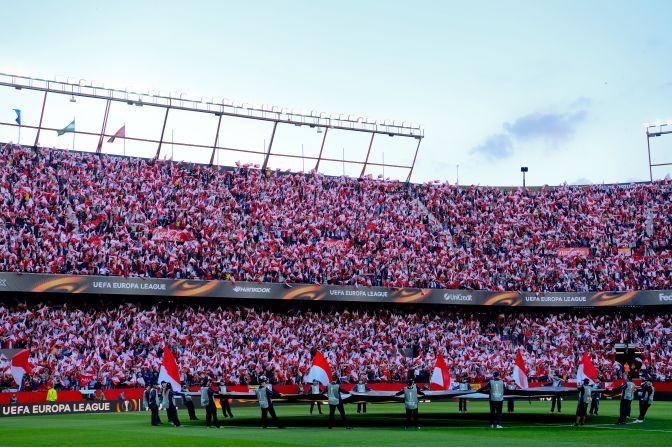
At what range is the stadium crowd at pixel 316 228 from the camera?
167 ft

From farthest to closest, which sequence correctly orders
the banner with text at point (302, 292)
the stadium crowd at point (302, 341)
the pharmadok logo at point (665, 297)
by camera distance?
the pharmadok logo at point (665, 297)
the banner with text at point (302, 292)
the stadium crowd at point (302, 341)

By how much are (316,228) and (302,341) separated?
870 centimetres

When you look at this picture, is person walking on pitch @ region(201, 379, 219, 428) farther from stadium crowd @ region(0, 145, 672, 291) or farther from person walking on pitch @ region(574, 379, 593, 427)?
stadium crowd @ region(0, 145, 672, 291)

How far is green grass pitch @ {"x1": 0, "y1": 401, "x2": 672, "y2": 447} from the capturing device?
24.7 m

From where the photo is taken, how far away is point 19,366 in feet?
142

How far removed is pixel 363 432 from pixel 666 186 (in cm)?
4639

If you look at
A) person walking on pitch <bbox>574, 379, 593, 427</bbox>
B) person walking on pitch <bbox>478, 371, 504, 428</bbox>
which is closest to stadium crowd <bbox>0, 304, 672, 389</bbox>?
person walking on pitch <bbox>478, 371, 504, 428</bbox>

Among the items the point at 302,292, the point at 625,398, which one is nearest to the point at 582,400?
the point at 625,398

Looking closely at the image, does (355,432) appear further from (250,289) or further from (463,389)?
(250,289)

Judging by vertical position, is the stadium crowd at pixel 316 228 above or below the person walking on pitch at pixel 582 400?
above

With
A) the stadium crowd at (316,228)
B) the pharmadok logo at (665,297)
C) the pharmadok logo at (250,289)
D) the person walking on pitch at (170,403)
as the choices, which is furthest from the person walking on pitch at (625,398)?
the pharmadok logo at (665,297)

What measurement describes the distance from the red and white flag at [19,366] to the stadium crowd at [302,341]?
0.62 meters

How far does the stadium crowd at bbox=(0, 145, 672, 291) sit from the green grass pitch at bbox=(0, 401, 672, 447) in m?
13.9

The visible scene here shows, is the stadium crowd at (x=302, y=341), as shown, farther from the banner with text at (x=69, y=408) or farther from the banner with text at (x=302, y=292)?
the banner with text at (x=69, y=408)
